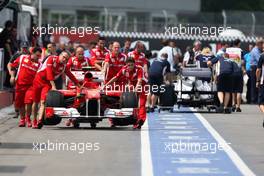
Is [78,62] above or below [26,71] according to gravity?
above

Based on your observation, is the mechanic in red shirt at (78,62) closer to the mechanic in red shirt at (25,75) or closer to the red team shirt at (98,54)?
the mechanic in red shirt at (25,75)

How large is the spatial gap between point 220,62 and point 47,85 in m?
7.34

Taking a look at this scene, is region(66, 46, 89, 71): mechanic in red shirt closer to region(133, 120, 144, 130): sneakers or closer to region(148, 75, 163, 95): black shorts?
region(133, 120, 144, 130): sneakers

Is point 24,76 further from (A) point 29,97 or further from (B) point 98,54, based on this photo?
(B) point 98,54

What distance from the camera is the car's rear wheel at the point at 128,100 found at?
893 inches

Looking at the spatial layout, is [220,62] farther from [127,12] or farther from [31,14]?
[127,12]

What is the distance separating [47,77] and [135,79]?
1.71 metres

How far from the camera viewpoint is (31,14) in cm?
3794

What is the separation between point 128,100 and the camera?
2270 cm

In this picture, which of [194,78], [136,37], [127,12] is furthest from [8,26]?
[127,12]
